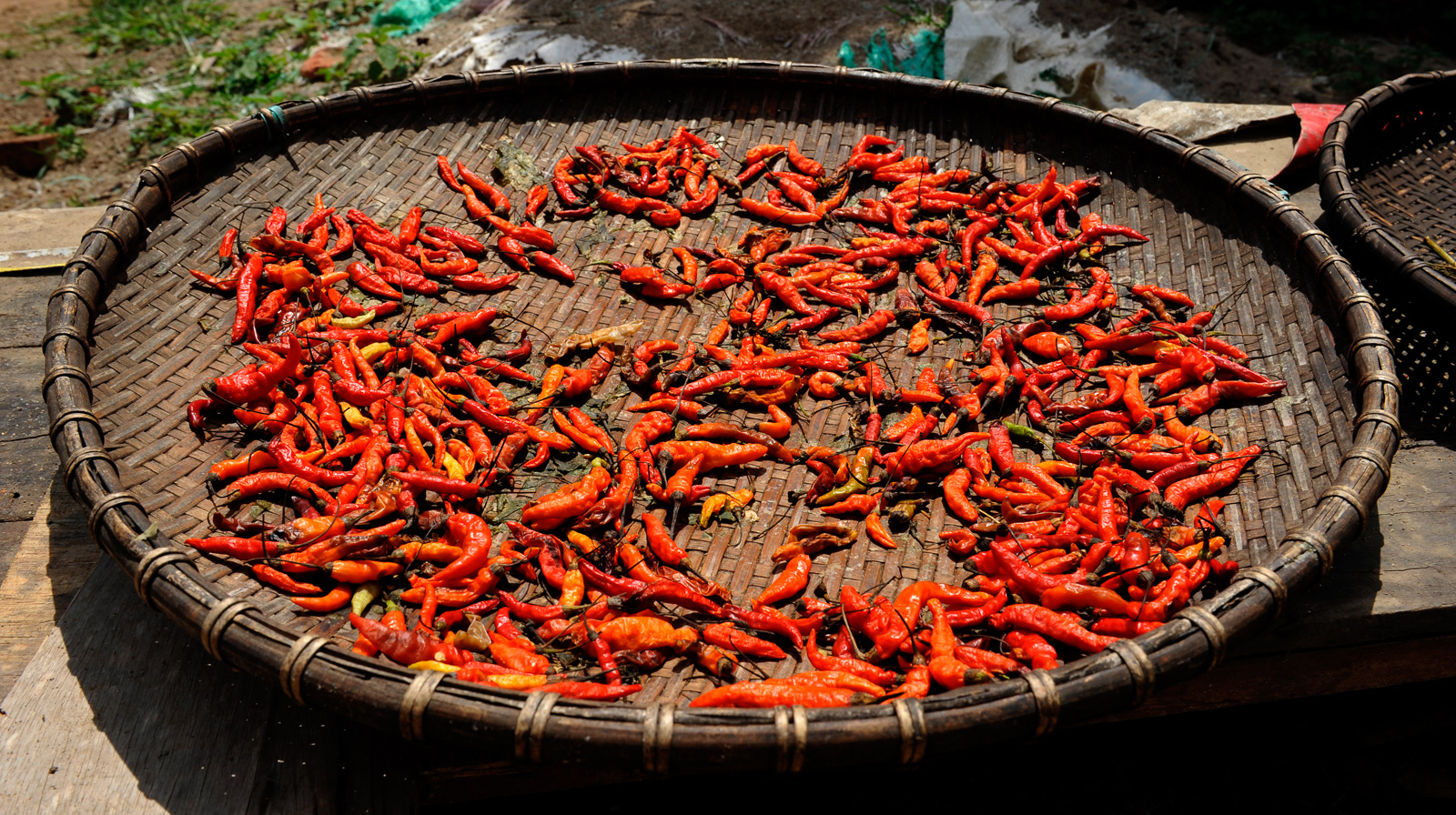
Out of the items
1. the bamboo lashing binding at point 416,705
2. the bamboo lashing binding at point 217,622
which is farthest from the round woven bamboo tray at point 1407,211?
the bamboo lashing binding at point 217,622

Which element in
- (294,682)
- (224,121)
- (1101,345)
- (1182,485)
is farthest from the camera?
(224,121)

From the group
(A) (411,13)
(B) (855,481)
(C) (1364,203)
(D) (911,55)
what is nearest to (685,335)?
(B) (855,481)

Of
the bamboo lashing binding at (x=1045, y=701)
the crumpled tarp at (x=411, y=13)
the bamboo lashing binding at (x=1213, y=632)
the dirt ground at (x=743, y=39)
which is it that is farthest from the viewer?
the crumpled tarp at (x=411, y=13)

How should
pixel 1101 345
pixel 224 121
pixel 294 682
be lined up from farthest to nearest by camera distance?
pixel 224 121 → pixel 1101 345 → pixel 294 682

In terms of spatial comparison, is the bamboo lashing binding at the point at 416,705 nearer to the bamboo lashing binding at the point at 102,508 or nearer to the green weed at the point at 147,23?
the bamboo lashing binding at the point at 102,508

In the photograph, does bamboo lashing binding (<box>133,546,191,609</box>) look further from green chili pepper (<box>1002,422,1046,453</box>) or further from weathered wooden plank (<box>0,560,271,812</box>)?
green chili pepper (<box>1002,422,1046,453</box>)

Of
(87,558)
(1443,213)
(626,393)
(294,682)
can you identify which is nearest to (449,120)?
(626,393)

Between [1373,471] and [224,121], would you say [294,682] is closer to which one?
[1373,471]
